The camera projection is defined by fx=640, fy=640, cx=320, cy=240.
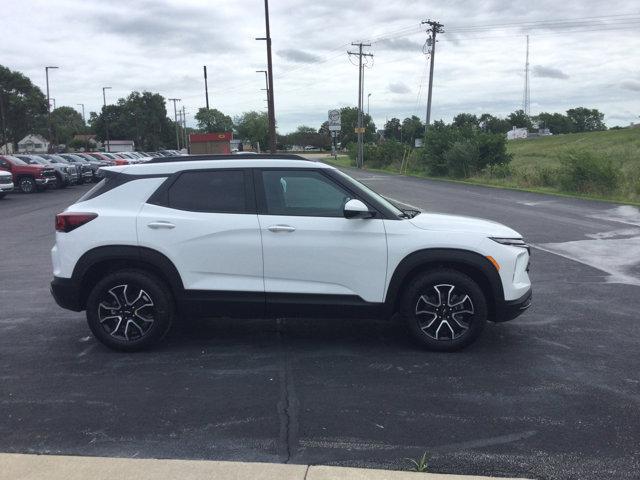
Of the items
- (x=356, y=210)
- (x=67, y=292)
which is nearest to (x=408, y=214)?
(x=356, y=210)

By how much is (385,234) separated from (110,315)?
103 inches

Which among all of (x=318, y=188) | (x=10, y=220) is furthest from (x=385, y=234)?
(x=10, y=220)

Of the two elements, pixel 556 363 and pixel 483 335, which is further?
pixel 483 335

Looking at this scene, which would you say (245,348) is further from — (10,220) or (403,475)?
(10,220)

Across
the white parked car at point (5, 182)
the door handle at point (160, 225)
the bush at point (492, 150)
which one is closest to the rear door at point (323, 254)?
the door handle at point (160, 225)

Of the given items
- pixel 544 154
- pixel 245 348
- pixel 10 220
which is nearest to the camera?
pixel 245 348

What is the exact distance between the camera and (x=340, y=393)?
16.2 ft

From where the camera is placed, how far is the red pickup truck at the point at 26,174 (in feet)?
95.7

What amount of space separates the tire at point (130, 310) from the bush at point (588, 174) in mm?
22335

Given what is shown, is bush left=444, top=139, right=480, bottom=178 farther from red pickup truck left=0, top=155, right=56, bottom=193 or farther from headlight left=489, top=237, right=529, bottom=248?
headlight left=489, top=237, right=529, bottom=248

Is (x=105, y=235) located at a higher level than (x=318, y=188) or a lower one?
lower

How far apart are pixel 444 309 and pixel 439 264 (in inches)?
16.0

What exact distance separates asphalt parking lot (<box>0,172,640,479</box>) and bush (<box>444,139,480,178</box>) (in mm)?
30723

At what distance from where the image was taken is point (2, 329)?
6.78 meters
